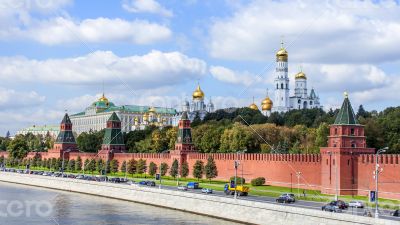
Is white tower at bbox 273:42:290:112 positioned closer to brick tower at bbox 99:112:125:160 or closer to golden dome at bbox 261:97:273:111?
golden dome at bbox 261:97:273:111

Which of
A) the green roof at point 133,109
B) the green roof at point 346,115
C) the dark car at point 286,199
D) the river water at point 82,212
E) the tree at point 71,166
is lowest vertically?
the river water at point 82,212

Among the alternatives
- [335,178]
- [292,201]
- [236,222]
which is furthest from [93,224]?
[335,178]

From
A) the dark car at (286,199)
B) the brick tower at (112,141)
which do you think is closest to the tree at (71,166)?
the brick tower at (112,141)

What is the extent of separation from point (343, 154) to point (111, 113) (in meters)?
119

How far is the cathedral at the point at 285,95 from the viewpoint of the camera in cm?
12506

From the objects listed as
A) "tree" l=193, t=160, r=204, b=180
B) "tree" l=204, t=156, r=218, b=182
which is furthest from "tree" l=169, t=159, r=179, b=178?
"tree" l=204, t=156, r=218, b=182

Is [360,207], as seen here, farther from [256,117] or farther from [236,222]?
[256,117]

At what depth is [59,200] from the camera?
5144cm

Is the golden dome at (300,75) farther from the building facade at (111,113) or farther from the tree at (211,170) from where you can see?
the tree at (211,170)

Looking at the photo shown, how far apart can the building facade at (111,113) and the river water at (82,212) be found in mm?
103001

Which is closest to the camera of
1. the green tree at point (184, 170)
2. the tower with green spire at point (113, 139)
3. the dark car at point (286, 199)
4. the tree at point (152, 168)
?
the dark car at point (286, 199)

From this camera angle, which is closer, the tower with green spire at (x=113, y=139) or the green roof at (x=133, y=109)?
the tower with green spire at (x=113, y=139)

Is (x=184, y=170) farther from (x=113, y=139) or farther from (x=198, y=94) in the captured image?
(x=198, y=94)

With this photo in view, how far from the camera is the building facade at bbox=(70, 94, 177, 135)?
530 ft
